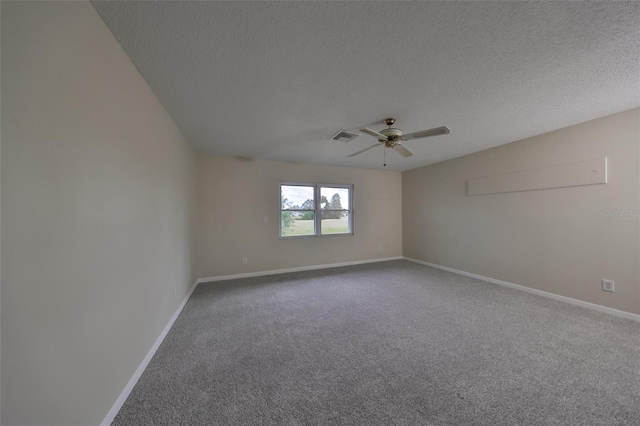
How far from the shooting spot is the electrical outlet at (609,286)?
2506mm

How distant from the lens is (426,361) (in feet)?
5.78

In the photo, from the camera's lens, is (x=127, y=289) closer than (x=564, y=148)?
Yes

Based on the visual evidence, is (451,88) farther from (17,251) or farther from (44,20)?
(17,251)

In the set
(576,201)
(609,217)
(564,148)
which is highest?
(564,148)

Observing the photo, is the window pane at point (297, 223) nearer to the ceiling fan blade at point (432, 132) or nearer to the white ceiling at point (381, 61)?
the white ceiling at point (381, 61)

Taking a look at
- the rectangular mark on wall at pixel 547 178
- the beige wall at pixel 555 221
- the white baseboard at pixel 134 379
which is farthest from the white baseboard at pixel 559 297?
A: the white baseboard at pixel 134 379

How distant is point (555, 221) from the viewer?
2955mm

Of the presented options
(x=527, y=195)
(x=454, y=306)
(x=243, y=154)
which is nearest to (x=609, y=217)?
(x=527, y=195)

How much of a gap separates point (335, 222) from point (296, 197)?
1.10 meters

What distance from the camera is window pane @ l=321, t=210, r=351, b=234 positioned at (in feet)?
15.7

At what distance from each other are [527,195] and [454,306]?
Answer: 6.96ft

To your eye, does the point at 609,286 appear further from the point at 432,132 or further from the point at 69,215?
the point at 69,215

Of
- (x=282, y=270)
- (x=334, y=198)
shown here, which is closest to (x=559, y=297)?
(x=334, y=198)

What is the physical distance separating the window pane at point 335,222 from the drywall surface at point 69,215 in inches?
135
